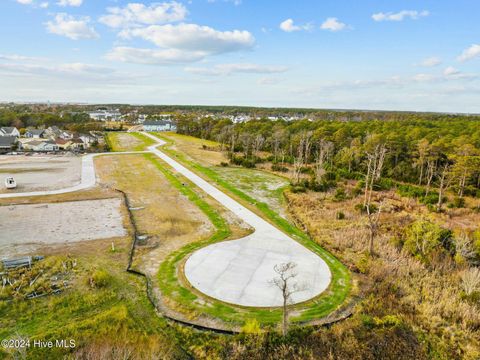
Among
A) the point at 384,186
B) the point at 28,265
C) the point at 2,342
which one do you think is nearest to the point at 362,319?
the point at 2,342

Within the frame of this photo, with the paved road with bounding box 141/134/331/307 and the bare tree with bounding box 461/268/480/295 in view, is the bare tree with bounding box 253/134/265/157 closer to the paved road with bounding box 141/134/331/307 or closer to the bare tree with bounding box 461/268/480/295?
the paved road with bounding box 141/134/331/307

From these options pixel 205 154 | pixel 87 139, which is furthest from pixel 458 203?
pixel 87 139

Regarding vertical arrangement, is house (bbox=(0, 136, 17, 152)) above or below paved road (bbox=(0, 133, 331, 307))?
above

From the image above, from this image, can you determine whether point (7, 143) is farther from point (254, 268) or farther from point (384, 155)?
point (384, 155)

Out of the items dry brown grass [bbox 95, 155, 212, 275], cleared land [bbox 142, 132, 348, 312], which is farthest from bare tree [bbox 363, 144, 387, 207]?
dry brown grass [bbox 95, 155, 212, 275]

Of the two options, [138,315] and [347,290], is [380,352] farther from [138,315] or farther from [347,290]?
[138,315]

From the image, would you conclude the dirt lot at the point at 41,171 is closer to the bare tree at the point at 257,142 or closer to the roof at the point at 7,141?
the roof at the point at 7,141
